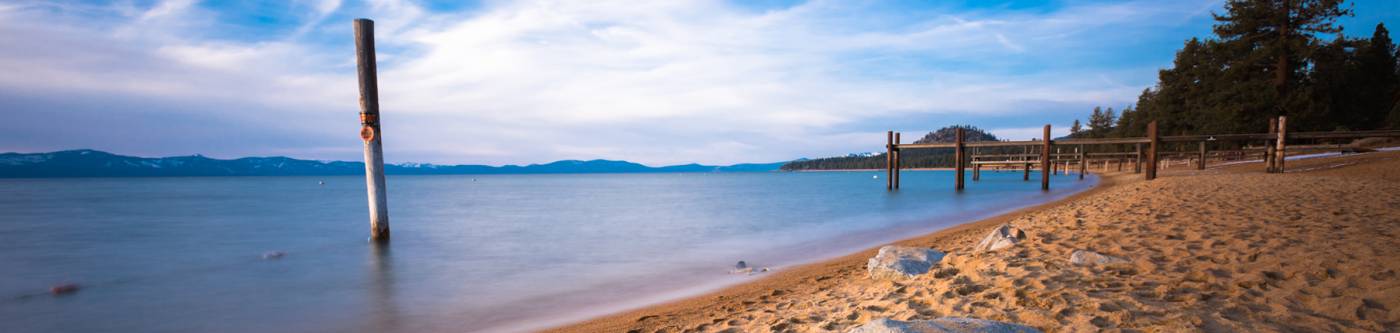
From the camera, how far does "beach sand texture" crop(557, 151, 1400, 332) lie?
12.5 ft

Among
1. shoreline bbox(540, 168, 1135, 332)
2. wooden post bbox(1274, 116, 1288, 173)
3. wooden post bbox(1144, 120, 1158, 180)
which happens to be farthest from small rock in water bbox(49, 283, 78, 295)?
wooden post bbox(1274, 116, 1288, 173)

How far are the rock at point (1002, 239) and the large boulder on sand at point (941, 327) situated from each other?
3786mm

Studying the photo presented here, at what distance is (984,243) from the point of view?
7.07 metres

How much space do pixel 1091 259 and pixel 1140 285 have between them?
0.93 meters

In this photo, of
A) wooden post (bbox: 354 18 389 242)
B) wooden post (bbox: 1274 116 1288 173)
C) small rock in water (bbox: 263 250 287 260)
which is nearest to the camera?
wooden post (bbox: 354 18 389 242)

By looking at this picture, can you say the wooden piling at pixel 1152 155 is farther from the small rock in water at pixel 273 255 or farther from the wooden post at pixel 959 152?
the small rock in water at pixel 273 255

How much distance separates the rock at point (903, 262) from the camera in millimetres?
5914

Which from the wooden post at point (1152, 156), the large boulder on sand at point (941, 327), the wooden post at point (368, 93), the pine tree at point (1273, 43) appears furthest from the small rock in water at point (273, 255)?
the pine tree at point (1273, 43)

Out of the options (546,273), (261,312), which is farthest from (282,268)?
(546,273)

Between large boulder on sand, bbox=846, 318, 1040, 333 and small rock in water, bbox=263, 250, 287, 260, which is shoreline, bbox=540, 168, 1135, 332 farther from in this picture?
small rock in water, bbox=263, 250, 287, 260

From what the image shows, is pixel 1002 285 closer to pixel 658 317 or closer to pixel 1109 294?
pixel 1109 294

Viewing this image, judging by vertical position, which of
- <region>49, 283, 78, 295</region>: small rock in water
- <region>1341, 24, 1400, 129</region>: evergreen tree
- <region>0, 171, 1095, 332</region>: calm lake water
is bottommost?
<region>0, 171, 1095, 332</region>: calm lake water

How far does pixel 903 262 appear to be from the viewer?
239 inches

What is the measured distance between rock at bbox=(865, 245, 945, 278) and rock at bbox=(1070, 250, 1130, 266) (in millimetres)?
1239
